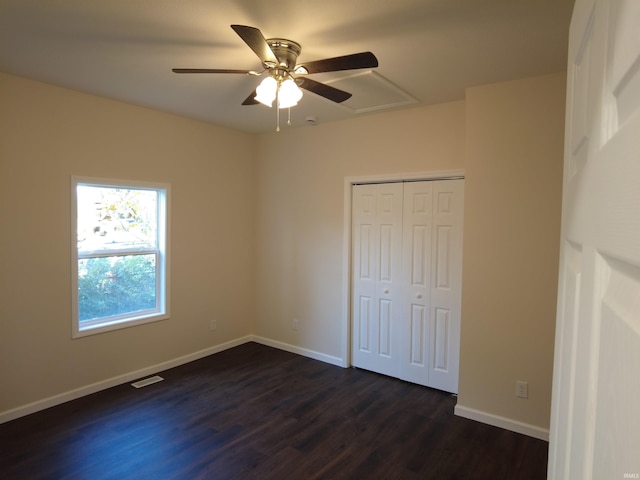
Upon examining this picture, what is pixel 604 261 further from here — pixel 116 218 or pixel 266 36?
pixel 116 218

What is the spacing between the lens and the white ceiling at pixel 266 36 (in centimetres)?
193

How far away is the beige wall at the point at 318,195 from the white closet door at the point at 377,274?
0.20m

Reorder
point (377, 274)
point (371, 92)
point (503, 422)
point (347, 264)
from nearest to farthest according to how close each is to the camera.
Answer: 1. point (503, 422)
2. point (371, 92)
3. point (377, 274)
4. point (347, 264)

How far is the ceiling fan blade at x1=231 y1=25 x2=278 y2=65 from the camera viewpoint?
1.62 m

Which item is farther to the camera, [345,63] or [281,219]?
[281,219]

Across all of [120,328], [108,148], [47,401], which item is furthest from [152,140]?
[47,401]

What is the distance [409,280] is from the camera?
3764mm

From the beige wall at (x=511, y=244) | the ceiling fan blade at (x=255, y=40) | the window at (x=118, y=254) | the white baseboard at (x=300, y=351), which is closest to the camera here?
the ceiling fan blade at (x=255, y=40)

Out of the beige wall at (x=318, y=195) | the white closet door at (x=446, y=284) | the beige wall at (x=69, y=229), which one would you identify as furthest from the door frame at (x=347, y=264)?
the beige wall at (x=69, y=229)

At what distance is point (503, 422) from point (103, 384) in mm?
3573

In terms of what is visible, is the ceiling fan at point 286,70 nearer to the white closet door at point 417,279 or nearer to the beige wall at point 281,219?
the beige wall at point 281,219

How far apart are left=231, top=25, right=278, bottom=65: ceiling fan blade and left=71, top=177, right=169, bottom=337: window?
2371 millimetres

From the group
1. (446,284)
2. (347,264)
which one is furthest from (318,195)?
(446,284)

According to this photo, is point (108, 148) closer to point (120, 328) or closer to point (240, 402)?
point (120, 328)
